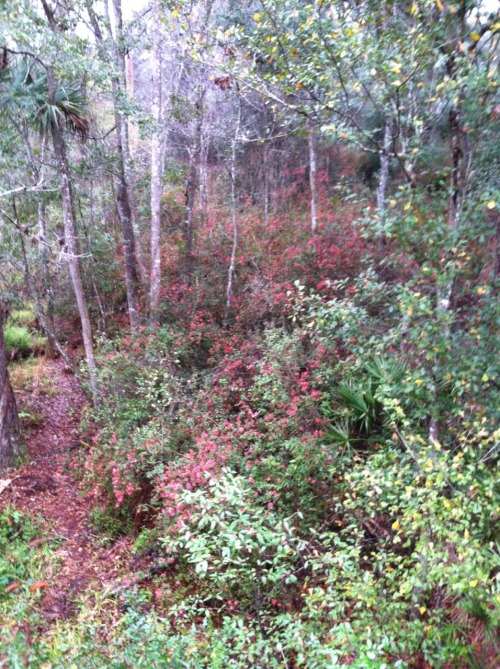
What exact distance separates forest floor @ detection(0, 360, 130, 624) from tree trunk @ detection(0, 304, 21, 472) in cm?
27

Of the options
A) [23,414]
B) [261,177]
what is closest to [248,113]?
[261,177]

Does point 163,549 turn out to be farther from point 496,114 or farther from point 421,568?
point 496,114

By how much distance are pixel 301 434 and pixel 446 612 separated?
2929 mm

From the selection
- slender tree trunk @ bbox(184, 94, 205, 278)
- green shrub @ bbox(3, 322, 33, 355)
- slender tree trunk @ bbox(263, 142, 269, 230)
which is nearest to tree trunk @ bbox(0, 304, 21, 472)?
green shrub @ bbox(3, 322, 33, 355)

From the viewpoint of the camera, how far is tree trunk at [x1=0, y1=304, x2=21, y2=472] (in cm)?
777

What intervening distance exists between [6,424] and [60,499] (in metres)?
1.75

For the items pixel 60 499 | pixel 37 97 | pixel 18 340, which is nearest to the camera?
pixel 60 499

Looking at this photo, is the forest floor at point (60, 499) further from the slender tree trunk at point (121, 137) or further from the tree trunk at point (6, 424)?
the slender tree trunk at point (121, 137)

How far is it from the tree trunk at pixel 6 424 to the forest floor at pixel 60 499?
0.27 m

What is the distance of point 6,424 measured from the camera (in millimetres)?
7895

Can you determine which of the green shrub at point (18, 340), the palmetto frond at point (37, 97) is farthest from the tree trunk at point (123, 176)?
the green shrub at point (18, 340)

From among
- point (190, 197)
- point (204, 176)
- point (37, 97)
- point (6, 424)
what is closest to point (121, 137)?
point (37, 97)

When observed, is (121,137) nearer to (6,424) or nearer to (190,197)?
(190,197)

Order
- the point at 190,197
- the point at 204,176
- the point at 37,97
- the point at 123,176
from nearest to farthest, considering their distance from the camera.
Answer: the point at 37,97, the point at 123,176, the point at 190,197, the point at 204,176
